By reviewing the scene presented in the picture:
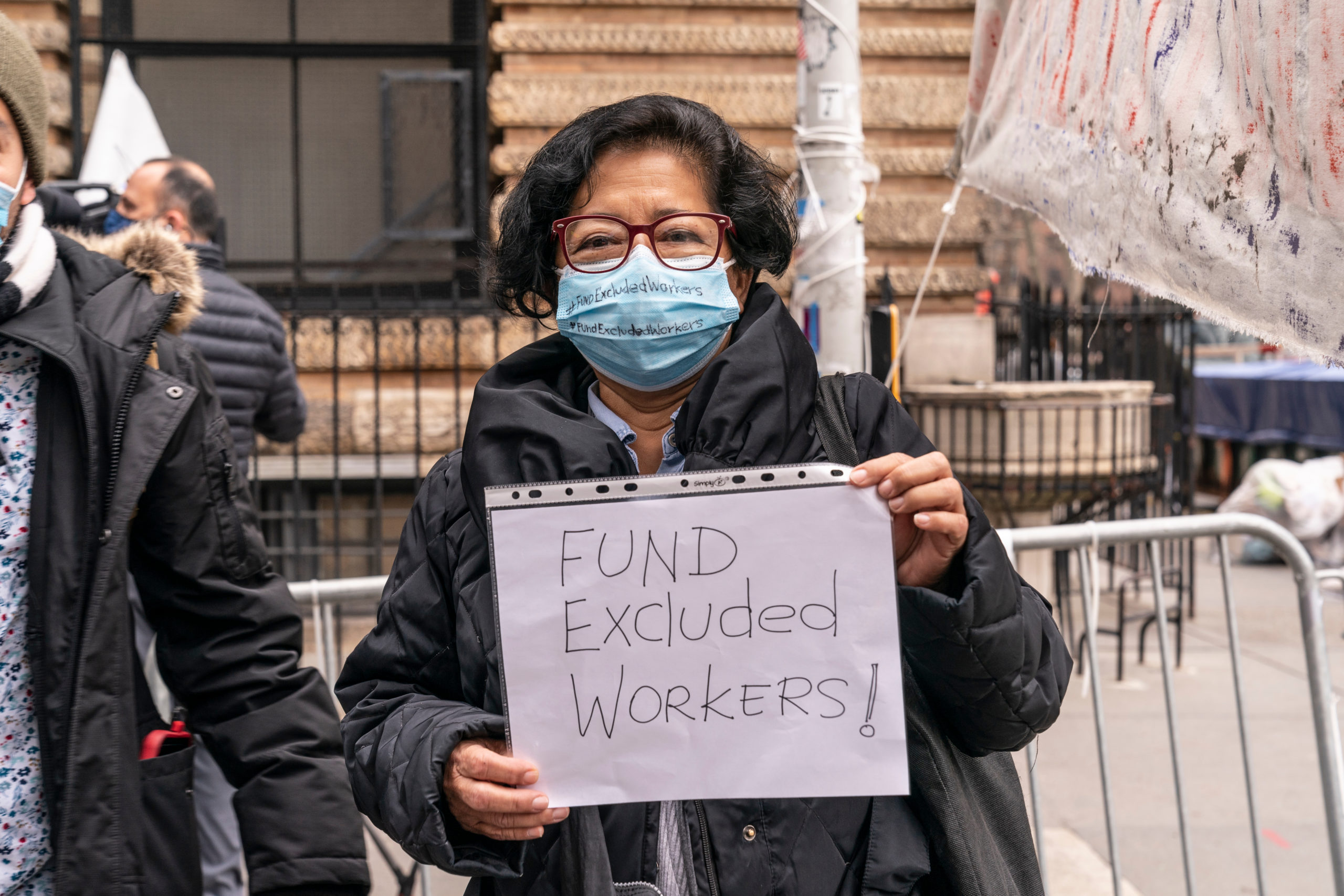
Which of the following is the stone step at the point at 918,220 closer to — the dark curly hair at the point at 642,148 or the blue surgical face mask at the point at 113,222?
the blue surgical face mask at the point at 113,222

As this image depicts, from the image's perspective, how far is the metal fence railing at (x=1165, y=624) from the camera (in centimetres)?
274

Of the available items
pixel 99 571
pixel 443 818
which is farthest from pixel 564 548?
pixel 99 571

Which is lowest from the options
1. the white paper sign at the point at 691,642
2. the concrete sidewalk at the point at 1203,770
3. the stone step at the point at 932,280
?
the concrete sidewalk at the point at 1203,770

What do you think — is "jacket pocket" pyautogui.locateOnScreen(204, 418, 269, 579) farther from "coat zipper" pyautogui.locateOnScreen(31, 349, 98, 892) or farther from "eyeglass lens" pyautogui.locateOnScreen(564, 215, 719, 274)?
"eyeglass lens" pyautogui.locateOnScreen(564, 215, 719, 274)

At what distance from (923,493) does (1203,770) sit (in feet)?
15.3

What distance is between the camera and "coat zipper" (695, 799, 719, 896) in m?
1.41

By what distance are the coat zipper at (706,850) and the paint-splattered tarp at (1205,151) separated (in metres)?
0.92

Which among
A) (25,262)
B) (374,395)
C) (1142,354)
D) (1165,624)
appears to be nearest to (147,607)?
(25,262)

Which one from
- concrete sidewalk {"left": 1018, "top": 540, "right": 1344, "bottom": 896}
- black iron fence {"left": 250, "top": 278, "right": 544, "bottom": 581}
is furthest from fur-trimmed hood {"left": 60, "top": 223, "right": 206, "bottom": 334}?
black iron fence {"left": 250, "top": 278, "right": 544, "bottom": 581}

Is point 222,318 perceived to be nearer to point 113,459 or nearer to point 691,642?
point 113,459

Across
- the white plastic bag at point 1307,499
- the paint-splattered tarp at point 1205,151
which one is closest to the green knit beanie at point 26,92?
the paint-splattered tarp at point 1205,151

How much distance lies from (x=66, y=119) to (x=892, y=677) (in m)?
7.27

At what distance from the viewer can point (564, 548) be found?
4.58 ft

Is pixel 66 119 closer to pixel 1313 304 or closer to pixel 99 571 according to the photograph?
pixel 99 571
